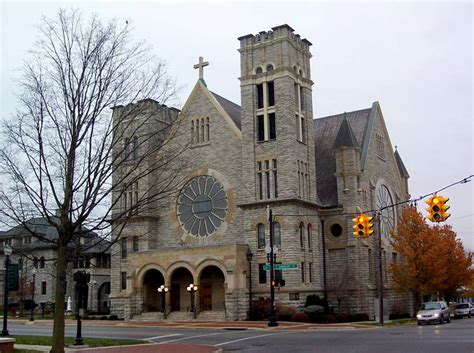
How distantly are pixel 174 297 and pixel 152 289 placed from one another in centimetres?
206

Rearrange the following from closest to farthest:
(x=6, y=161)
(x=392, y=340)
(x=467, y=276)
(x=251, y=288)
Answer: (x=6, y=161) → (x=392, y=340) → (x=251, y=288) → (x=467, y=276)

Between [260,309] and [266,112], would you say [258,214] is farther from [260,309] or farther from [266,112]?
[266,112]


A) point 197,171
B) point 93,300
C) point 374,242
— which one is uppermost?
point 197,171

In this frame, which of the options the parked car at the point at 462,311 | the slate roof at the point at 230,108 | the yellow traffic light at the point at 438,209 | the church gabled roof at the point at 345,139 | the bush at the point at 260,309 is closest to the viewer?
the yellow traffic light at the point at 438,209

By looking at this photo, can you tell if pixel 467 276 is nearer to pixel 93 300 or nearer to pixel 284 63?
pixel 284 63

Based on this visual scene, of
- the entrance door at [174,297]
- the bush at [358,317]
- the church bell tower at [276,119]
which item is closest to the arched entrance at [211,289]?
the entrance door at [174,297]

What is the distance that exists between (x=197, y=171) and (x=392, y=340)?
30026mm

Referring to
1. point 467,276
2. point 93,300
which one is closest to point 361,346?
point 467,276

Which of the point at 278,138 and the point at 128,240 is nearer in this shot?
the point at 278,138

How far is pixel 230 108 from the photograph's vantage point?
2238 inches

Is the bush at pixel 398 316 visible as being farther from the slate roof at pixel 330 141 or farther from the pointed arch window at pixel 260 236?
the pointed arch window at pixel 260 236

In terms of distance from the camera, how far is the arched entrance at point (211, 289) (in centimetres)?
4975

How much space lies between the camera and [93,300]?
2867 inches

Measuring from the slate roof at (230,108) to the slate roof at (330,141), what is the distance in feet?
27.3
